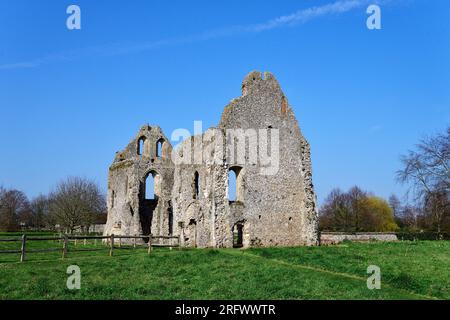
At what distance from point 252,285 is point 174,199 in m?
19.9

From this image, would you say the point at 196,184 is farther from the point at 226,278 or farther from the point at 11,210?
the point at 11,210

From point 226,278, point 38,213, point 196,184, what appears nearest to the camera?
point 226,278

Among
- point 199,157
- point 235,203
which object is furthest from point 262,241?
point 199,157

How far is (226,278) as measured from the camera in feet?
45.8

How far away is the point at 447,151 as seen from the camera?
42750 millimetres

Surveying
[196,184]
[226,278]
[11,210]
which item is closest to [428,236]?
[196,184]

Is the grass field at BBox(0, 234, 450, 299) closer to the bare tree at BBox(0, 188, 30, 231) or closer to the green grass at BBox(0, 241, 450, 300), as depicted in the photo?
the green grass at BBox(0, 241, 450, 300)

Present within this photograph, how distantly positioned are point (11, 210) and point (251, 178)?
5492 centimetres

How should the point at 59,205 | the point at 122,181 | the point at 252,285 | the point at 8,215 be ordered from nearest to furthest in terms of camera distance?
the point at 252,285
the point at 122,181
the point at 59,205
the point at 8,215

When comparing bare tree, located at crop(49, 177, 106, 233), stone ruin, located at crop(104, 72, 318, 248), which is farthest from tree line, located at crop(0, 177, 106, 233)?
stone ruin, located at crop(104, 72, 318, 248)

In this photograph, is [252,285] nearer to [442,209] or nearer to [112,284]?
[112,284]
